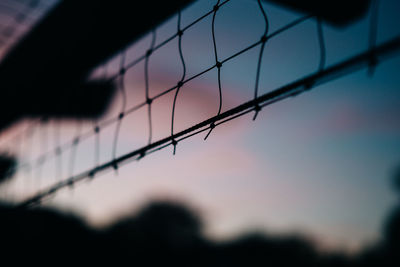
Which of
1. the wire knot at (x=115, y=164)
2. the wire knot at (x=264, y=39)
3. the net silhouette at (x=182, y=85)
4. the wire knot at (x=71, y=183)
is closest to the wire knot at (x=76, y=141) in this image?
the net silhouette at (x=182, y=85)

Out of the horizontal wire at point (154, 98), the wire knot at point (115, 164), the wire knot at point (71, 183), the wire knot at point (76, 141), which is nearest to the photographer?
the horizontal wire at point (154, 98)

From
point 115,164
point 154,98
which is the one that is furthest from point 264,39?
point 115,164

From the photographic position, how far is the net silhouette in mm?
372

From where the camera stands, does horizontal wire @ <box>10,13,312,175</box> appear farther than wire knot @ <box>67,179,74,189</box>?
No

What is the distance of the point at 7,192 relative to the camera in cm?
156

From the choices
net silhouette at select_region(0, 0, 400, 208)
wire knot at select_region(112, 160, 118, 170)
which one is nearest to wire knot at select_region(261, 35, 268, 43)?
net silhouette at select_region(0, 0, 400, 208)

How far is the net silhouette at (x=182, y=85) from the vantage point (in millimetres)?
372

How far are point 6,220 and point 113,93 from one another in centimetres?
121

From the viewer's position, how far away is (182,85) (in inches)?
25.7

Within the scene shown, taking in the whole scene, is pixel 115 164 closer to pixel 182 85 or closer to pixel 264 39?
pixel 182 85

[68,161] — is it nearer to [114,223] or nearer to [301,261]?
[114,223]

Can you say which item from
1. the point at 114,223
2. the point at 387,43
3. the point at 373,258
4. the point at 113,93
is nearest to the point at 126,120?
the point at 113,93

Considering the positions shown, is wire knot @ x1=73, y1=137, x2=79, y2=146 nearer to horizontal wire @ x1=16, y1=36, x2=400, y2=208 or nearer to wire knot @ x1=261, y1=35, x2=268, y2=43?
horizontal wire @ x1=16, y1=36, x2=400, y2=208

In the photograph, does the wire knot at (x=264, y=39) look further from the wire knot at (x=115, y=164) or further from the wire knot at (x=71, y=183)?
the wire knot at (x=71, y=183)
